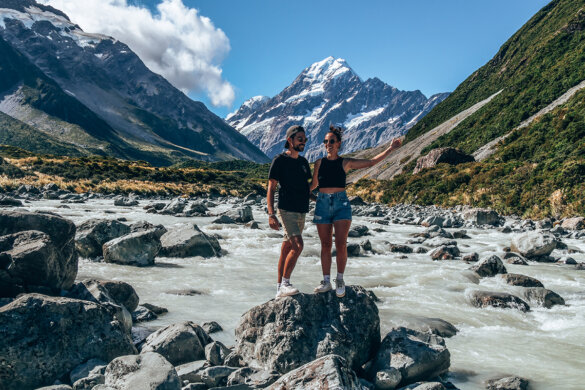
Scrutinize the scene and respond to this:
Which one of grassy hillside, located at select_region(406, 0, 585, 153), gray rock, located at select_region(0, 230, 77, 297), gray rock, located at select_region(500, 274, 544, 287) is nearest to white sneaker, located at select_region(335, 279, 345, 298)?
gray rock, located at select_region(0, 230, 77, 297)

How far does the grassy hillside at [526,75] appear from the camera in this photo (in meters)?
47.4

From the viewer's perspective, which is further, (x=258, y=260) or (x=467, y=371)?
(x=258, y=260)

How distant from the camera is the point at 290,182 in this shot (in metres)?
5.51

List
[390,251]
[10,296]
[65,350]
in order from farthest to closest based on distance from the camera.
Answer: [390,251], [10,296], [65,350]

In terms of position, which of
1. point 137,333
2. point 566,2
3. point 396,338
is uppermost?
point 566,2

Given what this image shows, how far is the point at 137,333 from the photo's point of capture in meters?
6.04

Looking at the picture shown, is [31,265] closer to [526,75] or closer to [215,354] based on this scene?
[215,354]

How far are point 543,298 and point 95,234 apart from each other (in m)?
13.5

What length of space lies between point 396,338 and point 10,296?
5490 millimetres

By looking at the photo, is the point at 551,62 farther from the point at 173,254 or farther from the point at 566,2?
the point at 173,254

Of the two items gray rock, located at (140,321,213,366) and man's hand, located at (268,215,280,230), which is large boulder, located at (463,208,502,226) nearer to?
man's hand, located at (268,215,280,230)

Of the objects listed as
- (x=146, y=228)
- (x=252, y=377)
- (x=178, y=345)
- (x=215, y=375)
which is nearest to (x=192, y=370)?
(x=215, y=375)

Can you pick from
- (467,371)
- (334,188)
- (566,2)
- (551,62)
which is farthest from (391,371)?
(566,2)

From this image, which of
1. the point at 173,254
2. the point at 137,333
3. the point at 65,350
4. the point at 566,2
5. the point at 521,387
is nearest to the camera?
the point at 65,350
